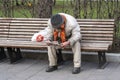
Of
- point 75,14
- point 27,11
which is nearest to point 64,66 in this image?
point 75,14

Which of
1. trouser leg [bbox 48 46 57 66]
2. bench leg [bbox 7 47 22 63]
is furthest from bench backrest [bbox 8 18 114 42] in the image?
trouser leg [bbox 48 46 57 66]

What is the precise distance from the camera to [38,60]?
8273mm

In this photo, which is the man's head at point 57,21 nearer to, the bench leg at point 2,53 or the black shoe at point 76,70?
the black shoe at point 76,70

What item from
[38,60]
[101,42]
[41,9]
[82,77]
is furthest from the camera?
[41,9]

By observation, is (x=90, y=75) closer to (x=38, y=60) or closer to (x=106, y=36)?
(x=106, y=36)

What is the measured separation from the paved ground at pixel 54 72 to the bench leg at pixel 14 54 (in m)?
0.13

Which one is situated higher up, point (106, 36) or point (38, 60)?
point (106, 36)

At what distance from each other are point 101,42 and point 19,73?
1.63m

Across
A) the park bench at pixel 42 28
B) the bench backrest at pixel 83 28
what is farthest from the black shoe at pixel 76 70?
the bench backrest at pixel 83 28

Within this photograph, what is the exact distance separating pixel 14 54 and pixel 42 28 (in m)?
0.81

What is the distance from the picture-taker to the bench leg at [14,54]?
8047 mm

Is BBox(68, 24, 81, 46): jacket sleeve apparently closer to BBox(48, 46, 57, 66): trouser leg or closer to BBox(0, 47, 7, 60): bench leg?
BBox(48, 46, 57, 66): trouser leg

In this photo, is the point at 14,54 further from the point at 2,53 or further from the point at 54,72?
the point at 54,72

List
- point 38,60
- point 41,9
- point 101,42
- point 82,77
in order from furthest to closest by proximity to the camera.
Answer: point 41,9 → point 38,60 → point 101,42 → point 82,77
